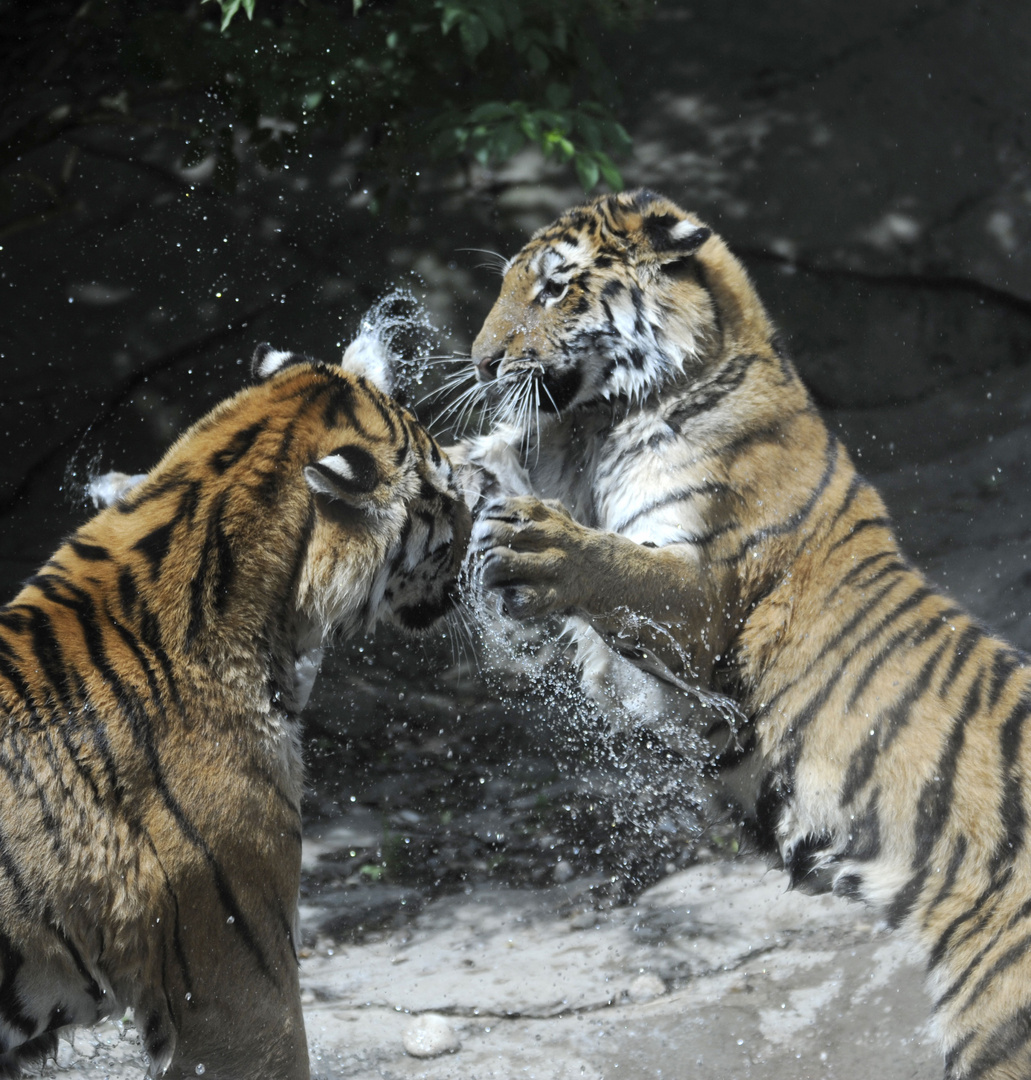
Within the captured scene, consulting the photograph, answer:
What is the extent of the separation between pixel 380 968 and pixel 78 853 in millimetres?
1492

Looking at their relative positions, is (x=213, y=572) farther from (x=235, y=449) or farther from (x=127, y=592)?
(x=235, y=449)

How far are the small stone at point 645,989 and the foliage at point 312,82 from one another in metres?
2.28

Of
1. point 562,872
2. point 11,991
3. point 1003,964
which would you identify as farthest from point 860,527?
point 11,991

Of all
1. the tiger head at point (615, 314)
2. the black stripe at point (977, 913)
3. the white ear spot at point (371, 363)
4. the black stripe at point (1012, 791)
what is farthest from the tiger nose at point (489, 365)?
the black stripe at point (977, 913)

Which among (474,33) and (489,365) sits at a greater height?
(474,33)

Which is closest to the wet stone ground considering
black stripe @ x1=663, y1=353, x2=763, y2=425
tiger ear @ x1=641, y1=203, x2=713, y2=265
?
black stripe @ x1=663, y1=353, x2=763, y2=425

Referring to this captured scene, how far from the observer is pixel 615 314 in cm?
263

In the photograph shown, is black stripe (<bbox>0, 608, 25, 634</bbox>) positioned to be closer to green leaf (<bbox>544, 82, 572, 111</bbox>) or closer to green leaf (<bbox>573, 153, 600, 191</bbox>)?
green leaf (<bbox>573, 153, 600, 191</bbox>)

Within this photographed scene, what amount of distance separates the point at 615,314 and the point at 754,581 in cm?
70

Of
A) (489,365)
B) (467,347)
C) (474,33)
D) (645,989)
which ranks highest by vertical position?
(474,33)

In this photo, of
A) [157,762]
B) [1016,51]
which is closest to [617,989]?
[157,762]

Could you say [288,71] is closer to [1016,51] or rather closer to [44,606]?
[44,606]

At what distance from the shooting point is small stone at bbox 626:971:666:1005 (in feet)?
9.46

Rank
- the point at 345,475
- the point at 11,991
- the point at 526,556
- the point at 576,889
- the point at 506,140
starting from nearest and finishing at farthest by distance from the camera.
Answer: the point at 11,991 → the point at 345,475 → the point at 526,556 → the point at 506,140 → the point at 576,889
